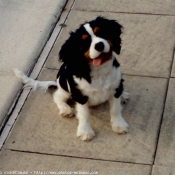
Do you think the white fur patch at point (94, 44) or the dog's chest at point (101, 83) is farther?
the dog's chest at point (101, 83)

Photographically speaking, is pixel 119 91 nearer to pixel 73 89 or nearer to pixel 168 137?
pixel 73 89

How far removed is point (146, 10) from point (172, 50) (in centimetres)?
102

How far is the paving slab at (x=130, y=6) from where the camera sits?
6.37 metres

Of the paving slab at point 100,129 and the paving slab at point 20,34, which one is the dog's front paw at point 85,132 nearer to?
the paving slab at point 100,129

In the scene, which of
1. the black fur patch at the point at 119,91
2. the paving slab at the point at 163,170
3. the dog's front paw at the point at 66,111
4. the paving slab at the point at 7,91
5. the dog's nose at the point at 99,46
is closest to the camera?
the dog's nose at the point at 99,46

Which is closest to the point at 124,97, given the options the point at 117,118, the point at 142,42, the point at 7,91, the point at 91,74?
the point at 117,118

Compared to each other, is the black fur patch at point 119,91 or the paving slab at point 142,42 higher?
the black fur patch at point 119,91

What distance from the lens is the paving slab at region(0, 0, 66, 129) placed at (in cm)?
536

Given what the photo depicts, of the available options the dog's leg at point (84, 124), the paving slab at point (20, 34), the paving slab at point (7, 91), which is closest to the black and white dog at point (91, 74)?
the dog's leg at point (84, 124)

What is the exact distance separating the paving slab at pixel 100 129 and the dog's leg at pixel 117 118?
0.06m

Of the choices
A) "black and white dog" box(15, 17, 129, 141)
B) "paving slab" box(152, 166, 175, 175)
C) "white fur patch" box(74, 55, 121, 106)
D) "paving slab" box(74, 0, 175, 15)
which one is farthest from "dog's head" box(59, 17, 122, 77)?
"paving slab" box(74, 0, 175, 15)

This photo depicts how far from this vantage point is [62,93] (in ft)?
16.0

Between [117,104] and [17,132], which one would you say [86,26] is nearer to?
[117,104]

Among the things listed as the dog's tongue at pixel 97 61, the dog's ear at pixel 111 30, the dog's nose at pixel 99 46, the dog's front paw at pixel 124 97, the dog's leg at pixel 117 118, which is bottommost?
the dog's front paw at pixel 124 97
